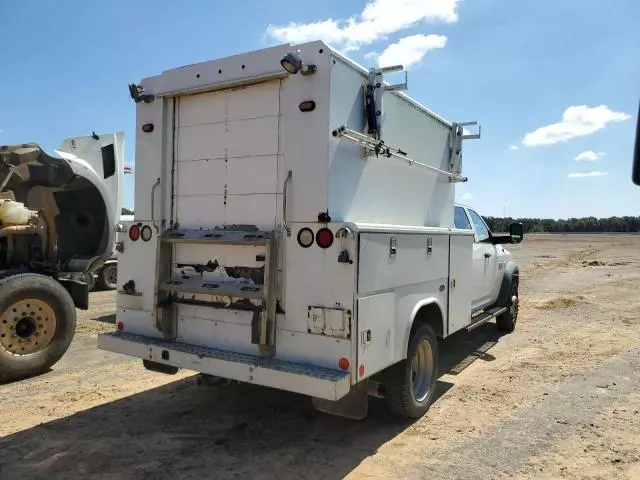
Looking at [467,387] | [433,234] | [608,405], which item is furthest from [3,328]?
[608,405]

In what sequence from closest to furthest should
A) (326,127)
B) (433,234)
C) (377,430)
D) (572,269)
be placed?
1. (326,127)
2. (377,430)
3. (433,234)
4. (572,269)

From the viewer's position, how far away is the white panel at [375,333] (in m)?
3.69

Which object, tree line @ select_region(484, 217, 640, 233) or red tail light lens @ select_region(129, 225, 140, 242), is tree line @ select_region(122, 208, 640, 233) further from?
red tail light lens @ select_region(129, 225, 140, 242)

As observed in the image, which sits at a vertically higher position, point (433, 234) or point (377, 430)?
point (433, 234)

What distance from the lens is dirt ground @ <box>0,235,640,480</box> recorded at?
3779 mm

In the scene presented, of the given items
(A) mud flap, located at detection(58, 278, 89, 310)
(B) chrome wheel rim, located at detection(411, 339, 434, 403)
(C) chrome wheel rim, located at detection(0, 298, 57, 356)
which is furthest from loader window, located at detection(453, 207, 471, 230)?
(C) chrome wheel rim, located at detection(0, 298, 57, 356)

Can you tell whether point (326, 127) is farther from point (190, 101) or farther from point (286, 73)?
point (190, 101)

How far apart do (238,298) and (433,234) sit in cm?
197

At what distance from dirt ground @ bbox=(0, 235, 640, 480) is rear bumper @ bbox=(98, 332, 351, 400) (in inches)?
25.1

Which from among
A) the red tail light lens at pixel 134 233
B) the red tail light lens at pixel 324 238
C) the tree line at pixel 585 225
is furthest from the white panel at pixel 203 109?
the tree line at pixel 585 225

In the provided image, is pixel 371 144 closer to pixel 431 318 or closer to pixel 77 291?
pixel 431 318

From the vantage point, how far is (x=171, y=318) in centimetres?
456

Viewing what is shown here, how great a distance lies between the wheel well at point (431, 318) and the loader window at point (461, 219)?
216 centimetres

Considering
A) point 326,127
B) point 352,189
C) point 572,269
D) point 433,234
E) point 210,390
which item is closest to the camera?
point 326,127
